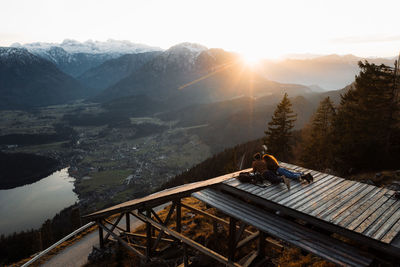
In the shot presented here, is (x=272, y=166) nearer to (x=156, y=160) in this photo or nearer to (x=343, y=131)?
(x=343, y=131)

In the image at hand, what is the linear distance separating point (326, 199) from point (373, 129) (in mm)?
21738

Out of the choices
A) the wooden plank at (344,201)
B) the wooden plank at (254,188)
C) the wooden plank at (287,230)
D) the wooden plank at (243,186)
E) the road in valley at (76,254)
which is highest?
the wooden plank at (254,188)

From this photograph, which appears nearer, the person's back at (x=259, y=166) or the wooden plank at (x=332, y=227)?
the wooden plank at (x=332, y=227)

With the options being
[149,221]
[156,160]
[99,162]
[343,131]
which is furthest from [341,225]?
[99,162]

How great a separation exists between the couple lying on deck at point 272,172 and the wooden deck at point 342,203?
304 mm

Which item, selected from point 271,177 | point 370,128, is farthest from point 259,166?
point 370,128

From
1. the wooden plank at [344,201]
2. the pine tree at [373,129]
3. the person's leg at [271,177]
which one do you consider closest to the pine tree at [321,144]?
the pine tree at [373,129]

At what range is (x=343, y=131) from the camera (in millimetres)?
30156

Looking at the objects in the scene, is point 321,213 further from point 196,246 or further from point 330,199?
point 196,246

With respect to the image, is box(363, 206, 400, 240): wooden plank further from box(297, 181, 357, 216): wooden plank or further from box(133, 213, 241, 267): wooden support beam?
box(133, 213, 241, 267): wooden support beam

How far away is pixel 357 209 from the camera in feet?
29.7

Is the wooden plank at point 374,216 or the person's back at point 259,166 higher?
the person's back at point 259,166

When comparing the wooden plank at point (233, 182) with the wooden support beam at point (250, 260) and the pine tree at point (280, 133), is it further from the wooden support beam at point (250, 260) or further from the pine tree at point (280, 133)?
the pine tree at point (280, 133)

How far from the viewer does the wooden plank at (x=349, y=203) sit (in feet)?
27.7
